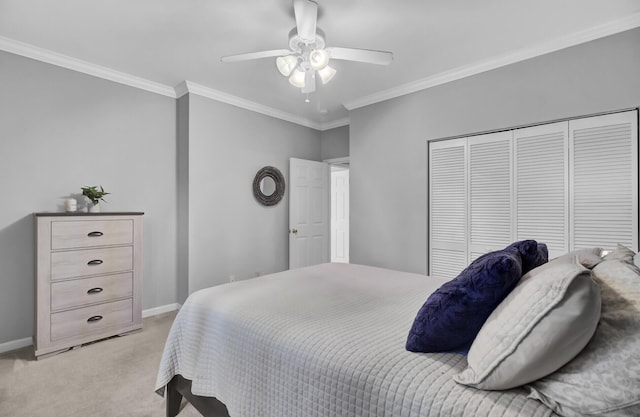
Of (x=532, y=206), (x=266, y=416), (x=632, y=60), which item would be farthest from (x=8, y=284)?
(x=632, y=60)

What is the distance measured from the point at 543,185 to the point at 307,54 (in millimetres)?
2317

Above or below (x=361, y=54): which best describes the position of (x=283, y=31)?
above

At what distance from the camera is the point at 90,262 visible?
275 centimetres

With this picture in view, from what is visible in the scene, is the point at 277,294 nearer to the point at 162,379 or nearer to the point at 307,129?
the point at 162,379

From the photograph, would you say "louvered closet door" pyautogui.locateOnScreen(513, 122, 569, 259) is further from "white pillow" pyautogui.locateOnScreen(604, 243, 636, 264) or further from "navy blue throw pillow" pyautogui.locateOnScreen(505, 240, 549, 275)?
"navy blue throw pillow" pyautogui.locateOnScreen(505, 240, 549, 275)

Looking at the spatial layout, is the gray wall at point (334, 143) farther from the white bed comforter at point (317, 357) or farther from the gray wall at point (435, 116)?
the white bed comforter at point (317, 357)

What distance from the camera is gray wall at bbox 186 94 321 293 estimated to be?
362cm

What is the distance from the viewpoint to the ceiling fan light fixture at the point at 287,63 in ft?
7.55

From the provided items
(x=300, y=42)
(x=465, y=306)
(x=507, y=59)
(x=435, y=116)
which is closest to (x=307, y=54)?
(x=300, y=42)

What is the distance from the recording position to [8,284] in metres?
2.65

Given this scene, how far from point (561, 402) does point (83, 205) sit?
3.72m

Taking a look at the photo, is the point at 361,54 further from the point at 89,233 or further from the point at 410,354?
the point at 89,233

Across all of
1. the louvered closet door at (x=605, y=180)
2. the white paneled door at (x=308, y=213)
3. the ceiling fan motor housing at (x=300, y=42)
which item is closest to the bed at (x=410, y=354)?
the louvered closet door at (x=605, y=180)

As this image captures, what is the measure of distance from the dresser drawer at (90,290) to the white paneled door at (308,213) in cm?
218
